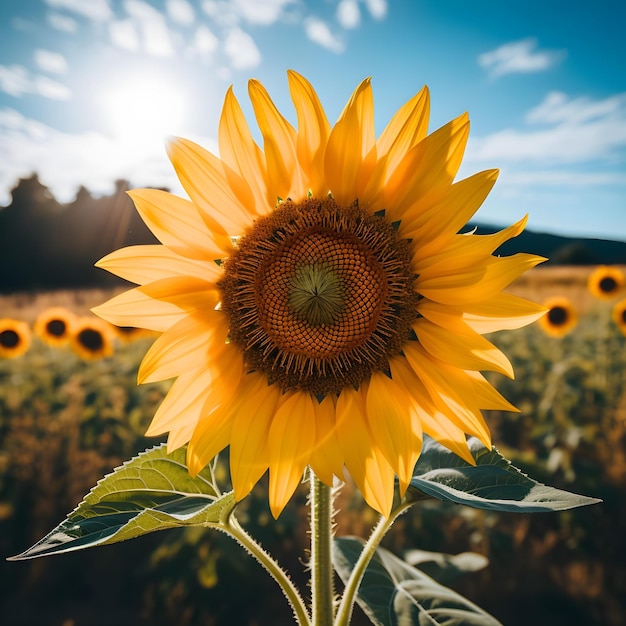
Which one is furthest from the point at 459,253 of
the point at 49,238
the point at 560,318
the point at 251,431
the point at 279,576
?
the point at 49,238

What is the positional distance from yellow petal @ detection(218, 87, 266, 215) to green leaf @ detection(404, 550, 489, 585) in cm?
220

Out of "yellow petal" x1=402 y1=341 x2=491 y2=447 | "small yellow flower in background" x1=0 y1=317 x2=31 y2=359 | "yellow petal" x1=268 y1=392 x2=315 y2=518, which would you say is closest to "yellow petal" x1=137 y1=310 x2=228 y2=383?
"yellow petal" x1=268 y1=392 x2=315 y2=518

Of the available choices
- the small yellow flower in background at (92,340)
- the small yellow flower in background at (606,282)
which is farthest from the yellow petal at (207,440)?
the small yellow flower in background at (606,282)

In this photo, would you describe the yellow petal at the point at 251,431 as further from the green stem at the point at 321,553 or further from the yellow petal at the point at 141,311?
the yellow petal at the point at 141,311

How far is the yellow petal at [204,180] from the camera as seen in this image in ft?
4.16

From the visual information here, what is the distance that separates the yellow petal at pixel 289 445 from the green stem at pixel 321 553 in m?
0.07

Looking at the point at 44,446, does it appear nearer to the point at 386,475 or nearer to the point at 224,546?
the point at 224,546

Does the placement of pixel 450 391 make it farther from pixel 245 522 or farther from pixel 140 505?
pixel 245 522

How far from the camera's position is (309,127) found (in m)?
1.25

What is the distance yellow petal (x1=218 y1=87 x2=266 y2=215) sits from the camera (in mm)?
1249

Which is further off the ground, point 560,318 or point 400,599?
point 560,318

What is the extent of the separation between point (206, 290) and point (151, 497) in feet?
1.81

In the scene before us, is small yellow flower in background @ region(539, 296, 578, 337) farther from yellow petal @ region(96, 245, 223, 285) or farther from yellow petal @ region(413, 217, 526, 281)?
yellow petal @ region(96, 245, 223, 285)

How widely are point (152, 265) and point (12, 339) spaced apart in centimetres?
616
